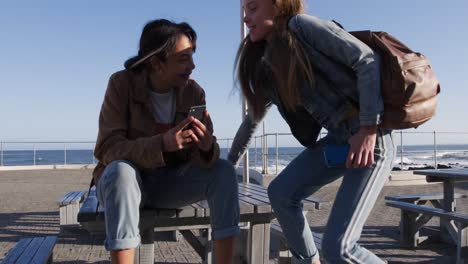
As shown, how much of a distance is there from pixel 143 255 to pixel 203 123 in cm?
82

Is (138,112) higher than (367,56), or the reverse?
(367,56)

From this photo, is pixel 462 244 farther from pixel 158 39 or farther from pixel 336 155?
pixel 158 39

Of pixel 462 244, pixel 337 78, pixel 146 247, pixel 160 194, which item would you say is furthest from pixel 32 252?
pixel 462 244

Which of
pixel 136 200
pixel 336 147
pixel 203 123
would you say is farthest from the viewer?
pixel 203 123

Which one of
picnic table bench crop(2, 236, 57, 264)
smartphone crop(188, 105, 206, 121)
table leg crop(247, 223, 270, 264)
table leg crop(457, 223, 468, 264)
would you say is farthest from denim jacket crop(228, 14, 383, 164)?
table leg crop(457, 223, 468, 264)

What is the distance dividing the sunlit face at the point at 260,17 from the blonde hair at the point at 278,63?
0.09ft

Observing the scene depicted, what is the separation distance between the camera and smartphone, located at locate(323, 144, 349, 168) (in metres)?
2.10

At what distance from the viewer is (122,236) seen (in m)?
1.88

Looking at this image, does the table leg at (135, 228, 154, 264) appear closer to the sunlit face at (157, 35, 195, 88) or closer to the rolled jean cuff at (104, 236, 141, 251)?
the rolled jean cuff at (104, 236, 141, 251)

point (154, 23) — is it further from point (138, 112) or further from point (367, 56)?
point (367, 56)

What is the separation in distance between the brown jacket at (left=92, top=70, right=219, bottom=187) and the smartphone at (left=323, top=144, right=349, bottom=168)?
51cm

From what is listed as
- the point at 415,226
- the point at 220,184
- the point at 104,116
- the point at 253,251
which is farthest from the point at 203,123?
the point at 415,226

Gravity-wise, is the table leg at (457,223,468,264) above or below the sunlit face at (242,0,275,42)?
below

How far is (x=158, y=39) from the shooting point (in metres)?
2.33
